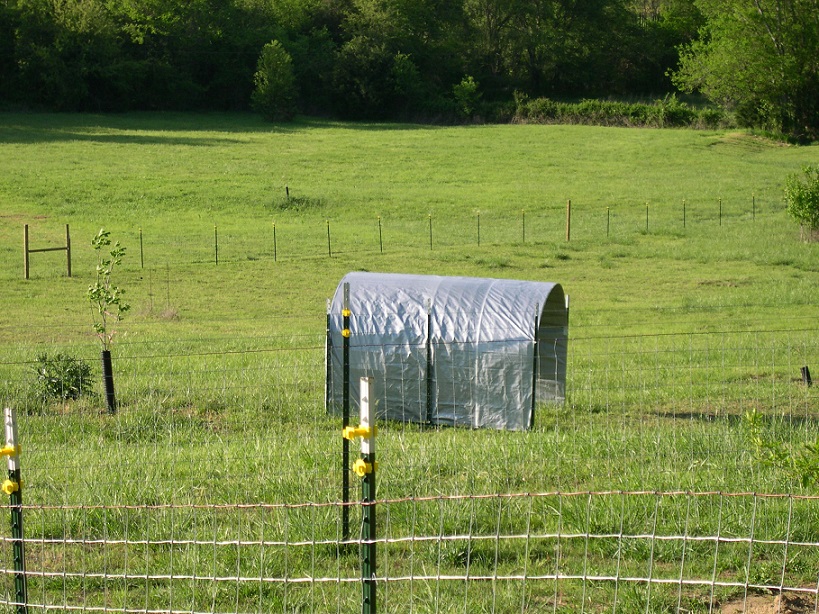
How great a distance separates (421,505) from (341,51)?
237 ft

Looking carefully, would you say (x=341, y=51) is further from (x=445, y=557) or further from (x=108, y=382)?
(x=445, y=557)

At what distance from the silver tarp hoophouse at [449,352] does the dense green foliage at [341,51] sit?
6155cm

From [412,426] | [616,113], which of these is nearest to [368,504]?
[412,426]

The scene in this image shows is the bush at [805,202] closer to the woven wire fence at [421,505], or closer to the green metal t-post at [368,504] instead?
the woven wire fence at [421,505]

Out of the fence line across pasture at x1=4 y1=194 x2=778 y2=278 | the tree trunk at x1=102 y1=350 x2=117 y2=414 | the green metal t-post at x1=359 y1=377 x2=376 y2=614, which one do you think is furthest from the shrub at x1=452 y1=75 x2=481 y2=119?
the green metal t-post at x1=359 y1=377 x2=376 y2=614

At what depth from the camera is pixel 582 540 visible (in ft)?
23.7

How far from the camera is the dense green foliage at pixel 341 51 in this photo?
2758 inches

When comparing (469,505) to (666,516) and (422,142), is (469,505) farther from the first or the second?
(422,142)

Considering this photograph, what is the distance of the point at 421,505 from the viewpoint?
7691mm

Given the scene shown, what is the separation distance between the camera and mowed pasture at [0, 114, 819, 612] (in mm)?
6605

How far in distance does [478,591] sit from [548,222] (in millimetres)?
32824

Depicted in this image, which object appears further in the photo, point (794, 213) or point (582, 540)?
point (794, 213)

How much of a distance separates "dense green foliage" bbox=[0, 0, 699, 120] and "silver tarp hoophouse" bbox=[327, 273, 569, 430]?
61.6 meters

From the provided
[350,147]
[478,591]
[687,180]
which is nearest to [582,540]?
[478,591]
